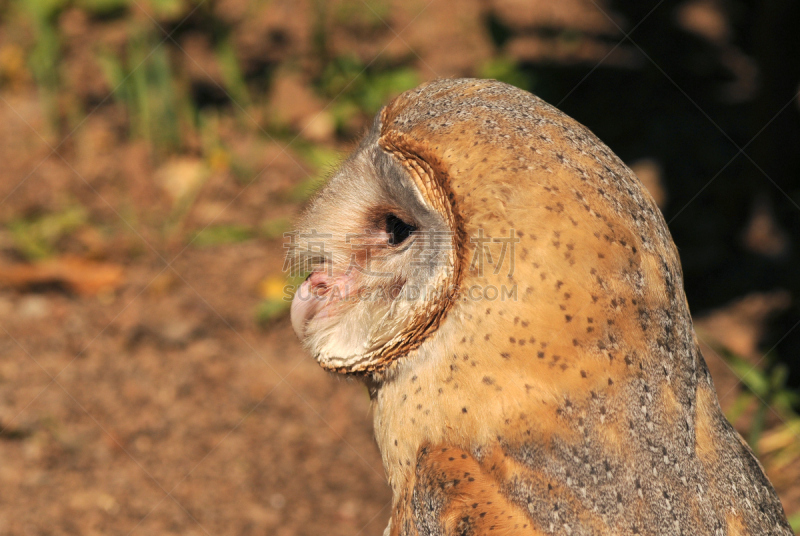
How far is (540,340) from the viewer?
4.09 feet

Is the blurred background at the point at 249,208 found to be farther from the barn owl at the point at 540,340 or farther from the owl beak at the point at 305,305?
the barn owl at the point at 540,340

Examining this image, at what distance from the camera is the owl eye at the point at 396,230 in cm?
141

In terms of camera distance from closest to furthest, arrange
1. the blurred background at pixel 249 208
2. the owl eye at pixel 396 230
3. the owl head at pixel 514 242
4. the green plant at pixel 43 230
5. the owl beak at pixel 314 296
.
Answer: the owl head at pixel 514 242, the owl eye at pixel 396 230, the owl beak at pixel 314 296, the blurred background at pixel 249 208, the green plant at pixel 43 230

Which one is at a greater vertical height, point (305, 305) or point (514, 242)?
point (514, 242)

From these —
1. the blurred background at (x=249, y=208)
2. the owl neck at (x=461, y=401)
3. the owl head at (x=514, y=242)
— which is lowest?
the blurred background at (x=249, y=208)

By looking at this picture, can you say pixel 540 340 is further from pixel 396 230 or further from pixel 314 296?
pixel 314 296

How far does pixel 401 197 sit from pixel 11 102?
151 inches

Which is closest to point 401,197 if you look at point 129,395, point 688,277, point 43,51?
point 129,395

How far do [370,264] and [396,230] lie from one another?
0.33 feet

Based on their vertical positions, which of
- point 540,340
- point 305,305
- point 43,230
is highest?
point 540,340

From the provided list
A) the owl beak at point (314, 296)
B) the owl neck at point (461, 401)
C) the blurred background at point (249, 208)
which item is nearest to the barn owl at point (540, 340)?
the owl neck at point (461, 401)

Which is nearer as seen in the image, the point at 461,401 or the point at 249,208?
the point at 461,401

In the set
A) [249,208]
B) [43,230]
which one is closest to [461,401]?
[249,208]

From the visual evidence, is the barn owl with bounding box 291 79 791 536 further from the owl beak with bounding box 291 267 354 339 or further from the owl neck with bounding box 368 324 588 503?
the owl beak with bounding box 291 267 354 339
